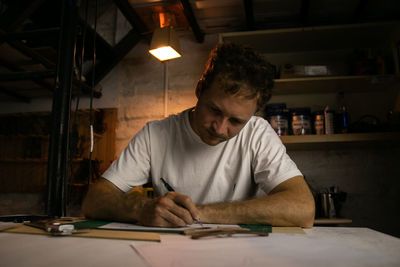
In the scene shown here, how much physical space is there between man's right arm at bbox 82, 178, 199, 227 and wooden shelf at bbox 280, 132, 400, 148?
5.34 feet

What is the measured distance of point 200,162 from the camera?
4.29 feet

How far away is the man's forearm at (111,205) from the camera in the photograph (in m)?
0.93

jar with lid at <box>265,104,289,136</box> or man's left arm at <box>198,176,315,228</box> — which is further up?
jar with lid at <box>265,104,289,136</box>

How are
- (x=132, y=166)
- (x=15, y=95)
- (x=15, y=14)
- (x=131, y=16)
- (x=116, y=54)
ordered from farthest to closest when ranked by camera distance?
(x=15, y=95), (x=116, y=54), (x=131, y=16), (x=15, y=14), (x=132, y=166)

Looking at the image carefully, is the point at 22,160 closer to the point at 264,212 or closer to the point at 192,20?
the point at 192,20

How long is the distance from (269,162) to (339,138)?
139 centimetres

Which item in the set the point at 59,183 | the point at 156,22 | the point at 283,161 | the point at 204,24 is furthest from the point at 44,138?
the point at 283,161

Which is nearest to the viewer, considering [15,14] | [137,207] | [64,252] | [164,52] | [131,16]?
[64,252]

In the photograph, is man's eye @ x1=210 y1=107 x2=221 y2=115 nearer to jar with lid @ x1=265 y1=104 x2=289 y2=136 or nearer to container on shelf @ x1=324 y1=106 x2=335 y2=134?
jar with lid @ x1=265 y1=104 x2=289 y2=136

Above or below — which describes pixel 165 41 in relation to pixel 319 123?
above

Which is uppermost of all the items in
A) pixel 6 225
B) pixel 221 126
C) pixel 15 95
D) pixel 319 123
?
pixel 15 95

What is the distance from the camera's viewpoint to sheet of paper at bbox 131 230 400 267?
1.51 ft

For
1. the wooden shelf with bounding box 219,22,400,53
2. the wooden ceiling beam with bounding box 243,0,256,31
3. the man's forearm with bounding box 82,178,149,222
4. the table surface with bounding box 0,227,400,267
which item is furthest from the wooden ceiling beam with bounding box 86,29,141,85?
the table surface with bounding box 0,227,400,267

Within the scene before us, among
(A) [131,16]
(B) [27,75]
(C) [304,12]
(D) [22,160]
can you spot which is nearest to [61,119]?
(B) [27,75]
